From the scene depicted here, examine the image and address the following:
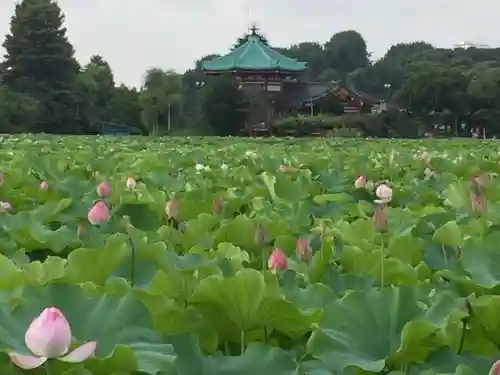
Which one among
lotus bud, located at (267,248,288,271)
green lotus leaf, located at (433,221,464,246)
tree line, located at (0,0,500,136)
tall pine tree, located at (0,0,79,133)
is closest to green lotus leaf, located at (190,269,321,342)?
lotus bud, located at (267,248,288,271)

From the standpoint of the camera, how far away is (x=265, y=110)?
28.7 m

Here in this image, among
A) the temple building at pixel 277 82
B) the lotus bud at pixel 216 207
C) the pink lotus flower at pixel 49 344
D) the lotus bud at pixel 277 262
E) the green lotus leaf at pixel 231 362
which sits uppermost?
the temple building at pixel 277 82

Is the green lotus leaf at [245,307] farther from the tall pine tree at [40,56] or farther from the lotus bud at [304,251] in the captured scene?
the tall pine tree at [40,56]

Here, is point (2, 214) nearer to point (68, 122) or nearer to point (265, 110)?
point (265, 110)

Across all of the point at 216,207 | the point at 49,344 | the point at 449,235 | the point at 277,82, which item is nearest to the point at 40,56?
the point at 277,82

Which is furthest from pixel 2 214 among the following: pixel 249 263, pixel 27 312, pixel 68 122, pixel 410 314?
pixel 68 122

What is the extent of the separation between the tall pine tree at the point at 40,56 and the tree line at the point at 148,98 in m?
0.04

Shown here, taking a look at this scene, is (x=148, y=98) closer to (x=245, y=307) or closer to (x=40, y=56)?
(x=40, y=56)

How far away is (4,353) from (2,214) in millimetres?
909

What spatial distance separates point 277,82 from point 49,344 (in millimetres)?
32077

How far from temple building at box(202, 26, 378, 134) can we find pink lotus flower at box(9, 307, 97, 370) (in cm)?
3004

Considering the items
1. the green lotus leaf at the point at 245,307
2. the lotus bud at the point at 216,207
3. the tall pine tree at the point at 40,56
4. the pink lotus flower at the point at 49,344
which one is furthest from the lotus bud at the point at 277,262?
the tall pine tree at the point at 40,56

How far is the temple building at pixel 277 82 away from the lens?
1249 inches

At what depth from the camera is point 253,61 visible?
3278cm
